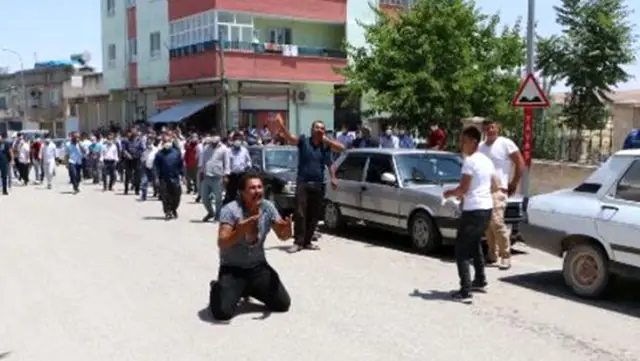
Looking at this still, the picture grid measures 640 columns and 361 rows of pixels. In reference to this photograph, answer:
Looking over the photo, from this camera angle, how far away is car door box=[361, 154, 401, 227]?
1172 centimetres

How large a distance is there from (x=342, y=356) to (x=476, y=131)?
3.03 m

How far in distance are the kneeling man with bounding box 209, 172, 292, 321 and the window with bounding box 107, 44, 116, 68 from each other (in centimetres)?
4246

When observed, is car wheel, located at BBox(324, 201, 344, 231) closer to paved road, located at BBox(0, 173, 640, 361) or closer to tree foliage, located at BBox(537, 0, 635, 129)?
paved road, located at BBox(0, 173, 640, 361)

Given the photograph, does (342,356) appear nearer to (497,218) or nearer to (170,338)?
(170,338)

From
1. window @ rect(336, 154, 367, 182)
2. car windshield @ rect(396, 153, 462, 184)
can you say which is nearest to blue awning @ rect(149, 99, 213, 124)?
window @ rect(336, 154, 367, 182)

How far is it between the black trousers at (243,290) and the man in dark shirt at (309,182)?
12.4 feet

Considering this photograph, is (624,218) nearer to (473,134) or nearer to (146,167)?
(473,134)

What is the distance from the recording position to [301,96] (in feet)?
127

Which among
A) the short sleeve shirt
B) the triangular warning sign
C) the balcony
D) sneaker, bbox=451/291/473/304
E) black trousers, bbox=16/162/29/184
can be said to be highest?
the balcony

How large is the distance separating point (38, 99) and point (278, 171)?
205ft

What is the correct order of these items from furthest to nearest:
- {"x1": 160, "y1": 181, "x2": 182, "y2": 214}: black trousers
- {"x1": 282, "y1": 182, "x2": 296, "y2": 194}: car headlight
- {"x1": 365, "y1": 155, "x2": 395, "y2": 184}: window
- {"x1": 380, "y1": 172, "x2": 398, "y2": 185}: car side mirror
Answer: {"x1": 160, "y1": 181, "x2": 182, "y2": 214}: black trousers
{"x1": 282, "y1": 182, "x2": 296, "y2": 194}: car headlight
{"x1": 365, "y1": 155, "x2": 395, "y2": 184}: window
{"x1": 380, "y1": 172, "x2": 398, "y2": 185}: car side mirror

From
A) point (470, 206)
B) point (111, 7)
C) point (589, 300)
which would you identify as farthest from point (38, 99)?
point (589, 300)

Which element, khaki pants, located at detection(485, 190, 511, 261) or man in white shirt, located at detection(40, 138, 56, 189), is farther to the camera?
man in white shirt, located at detection(40, 138, 56, 189)

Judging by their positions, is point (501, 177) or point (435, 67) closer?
point (501, 177)
